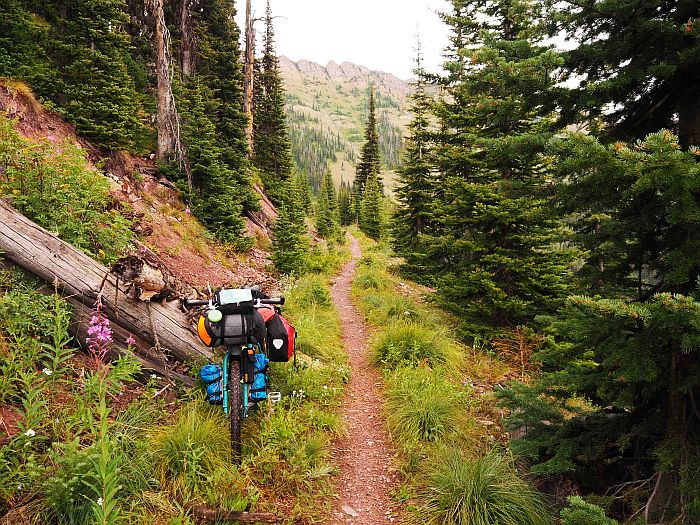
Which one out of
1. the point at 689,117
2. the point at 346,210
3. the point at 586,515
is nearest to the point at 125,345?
the point at 586,515

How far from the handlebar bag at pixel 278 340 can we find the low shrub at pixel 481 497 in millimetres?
2233

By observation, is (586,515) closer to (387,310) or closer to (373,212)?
(387,310)

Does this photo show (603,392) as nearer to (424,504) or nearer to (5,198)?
(424,504)

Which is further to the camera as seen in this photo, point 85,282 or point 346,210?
point 346,210

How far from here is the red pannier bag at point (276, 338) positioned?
4.34 m

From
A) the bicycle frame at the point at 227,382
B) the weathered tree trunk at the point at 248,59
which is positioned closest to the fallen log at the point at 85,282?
the bicycle frame at the point at 227,382

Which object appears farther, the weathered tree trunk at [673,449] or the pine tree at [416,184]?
the pine tree at [416,184]

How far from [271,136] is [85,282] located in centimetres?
2609

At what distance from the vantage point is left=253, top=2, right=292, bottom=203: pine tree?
91.7 ft

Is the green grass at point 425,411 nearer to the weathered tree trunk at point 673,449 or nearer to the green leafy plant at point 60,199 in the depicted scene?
the weathered tree trunk at point 673,449

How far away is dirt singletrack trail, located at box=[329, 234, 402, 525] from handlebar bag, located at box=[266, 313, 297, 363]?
1.78 m

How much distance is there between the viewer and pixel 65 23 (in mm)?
10938

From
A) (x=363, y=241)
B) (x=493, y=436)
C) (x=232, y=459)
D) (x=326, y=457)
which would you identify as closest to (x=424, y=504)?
(x=326, y=457)

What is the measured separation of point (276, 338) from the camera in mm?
4367
